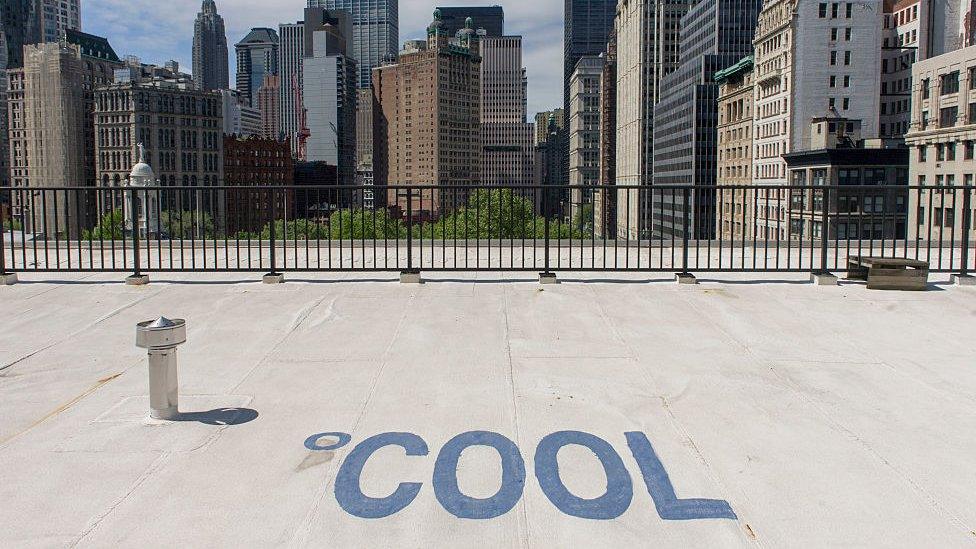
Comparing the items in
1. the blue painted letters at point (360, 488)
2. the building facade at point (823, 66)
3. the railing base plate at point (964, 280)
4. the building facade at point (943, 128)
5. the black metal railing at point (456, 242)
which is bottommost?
the blue painted letters at point (360, 488)

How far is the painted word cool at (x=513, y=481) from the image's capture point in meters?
4.76

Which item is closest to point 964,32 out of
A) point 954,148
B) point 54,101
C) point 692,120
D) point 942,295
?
point 954,148

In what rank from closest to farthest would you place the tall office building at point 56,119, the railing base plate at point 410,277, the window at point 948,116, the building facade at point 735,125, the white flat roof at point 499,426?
the white flat roof at point 499,426
the railing base plate at point 410,277
the window at point 948,116
the building facade at point 735,125
the tall office building at point 56,119

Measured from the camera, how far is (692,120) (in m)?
150

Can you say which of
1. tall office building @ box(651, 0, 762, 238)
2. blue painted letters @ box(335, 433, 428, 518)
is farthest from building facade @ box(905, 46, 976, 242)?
blue painted letters @ box(335, 433, 428, 518)

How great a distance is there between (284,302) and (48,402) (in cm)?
408

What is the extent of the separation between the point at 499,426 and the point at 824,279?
24.9ft

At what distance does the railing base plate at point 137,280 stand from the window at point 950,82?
298 ft

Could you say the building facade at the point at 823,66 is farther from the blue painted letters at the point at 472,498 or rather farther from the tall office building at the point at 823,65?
the blue painted letters at the point at 472,498

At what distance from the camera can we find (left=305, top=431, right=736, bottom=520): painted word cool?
4758mm

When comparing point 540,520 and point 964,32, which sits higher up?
point 964,32

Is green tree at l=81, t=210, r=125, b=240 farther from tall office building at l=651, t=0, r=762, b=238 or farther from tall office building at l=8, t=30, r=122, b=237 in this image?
tall office building at l=8, t=30, r=122, b=237

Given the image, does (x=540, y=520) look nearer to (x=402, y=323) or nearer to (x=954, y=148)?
(x=402, y=323)

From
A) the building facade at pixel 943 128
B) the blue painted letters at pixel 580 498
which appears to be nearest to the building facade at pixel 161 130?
the building facade at pixel 943 128
